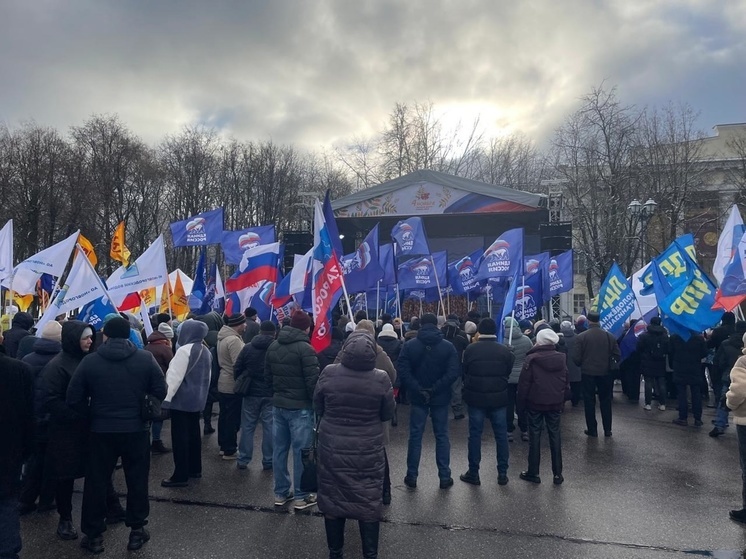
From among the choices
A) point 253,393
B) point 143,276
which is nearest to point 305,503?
point 253,393

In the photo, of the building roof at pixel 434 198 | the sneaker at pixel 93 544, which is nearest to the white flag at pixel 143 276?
the sneaker at pixel 93 544

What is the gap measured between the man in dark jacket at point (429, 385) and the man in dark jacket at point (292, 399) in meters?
1.20

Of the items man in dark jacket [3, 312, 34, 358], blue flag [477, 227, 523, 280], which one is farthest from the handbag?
blue flag [477, 227, 523, 280]

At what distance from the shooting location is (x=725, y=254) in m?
10.3

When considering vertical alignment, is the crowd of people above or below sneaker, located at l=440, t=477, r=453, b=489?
above

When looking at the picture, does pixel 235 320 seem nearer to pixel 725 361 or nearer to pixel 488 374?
pixel 488 374

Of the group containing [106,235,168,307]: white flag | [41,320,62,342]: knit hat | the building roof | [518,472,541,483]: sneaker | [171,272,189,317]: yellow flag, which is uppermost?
the building roof

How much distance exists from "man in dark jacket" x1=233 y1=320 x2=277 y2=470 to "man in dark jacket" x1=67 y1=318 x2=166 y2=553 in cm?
205

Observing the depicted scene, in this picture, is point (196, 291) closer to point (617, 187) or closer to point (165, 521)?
point (165, 521)

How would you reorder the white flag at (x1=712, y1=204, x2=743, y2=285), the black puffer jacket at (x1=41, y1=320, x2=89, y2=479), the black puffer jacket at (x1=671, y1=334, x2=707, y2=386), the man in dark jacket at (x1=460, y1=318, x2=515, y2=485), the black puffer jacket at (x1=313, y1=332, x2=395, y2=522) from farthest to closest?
the white flag at (x1=712, y1=204, x2=743, y2=285)
the black puffer jacket at (x1=671, y1=334, x2=707, y2=386)
the man in dark jacket at (x1=460, y1=318, x2=515, y2=485)
the black puffer jacket at (x1=41, y1=320, x2=89, y2=479)
the black puffer jacket at (x1=313, y1=332, x2=395, y2=522)

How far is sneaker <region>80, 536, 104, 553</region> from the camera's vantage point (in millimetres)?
4531

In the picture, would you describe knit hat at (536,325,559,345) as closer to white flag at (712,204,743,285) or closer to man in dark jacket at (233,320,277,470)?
man in dark jacket at (233,320,277,470)

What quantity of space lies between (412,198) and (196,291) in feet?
38.1

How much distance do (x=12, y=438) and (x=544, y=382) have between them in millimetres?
5141
